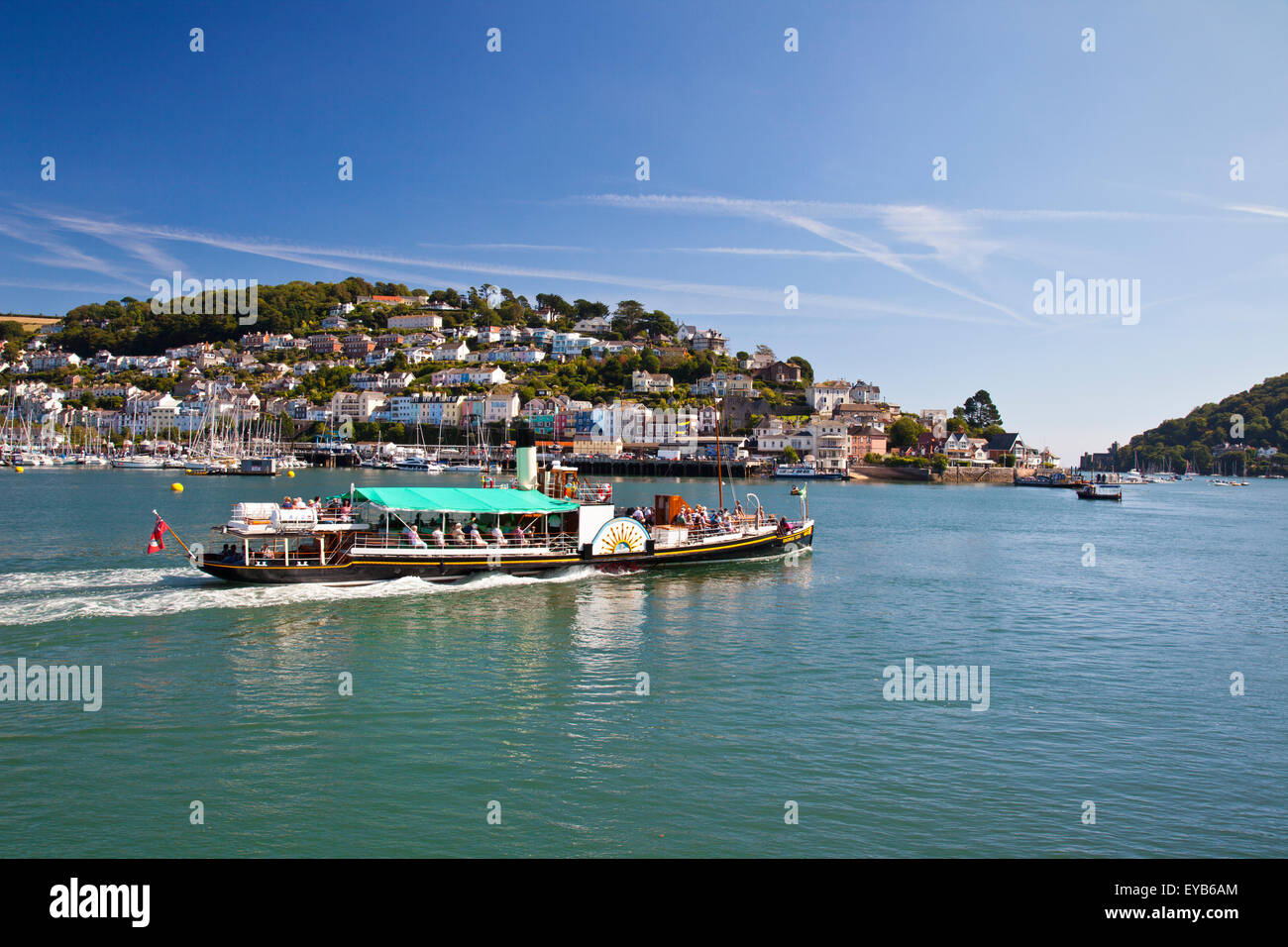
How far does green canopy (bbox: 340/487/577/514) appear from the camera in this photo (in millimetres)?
29516

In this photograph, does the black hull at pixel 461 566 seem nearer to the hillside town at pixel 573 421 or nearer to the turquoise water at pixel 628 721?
the turquoise water at pixel 628 721

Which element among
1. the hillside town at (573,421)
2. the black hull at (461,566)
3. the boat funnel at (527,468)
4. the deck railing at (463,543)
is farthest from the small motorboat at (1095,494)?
the deck railing at (463,543)

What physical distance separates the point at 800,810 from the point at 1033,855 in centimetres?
321

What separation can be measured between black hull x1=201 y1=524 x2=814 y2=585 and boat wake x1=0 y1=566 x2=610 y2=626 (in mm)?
276

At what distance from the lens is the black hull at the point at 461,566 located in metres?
27.4

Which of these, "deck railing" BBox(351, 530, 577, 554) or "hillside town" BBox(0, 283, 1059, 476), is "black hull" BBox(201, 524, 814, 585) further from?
"hillside town" BBox(0, 283, 1059, 476)

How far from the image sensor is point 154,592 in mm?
26594

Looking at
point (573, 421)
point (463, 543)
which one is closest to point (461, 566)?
point (463, 543)

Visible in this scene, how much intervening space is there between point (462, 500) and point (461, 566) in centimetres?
263

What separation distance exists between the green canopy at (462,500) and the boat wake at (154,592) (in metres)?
2.59

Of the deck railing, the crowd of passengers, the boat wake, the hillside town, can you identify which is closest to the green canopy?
the crowd of passengers

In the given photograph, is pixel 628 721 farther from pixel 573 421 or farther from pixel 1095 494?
pixel 573 421
